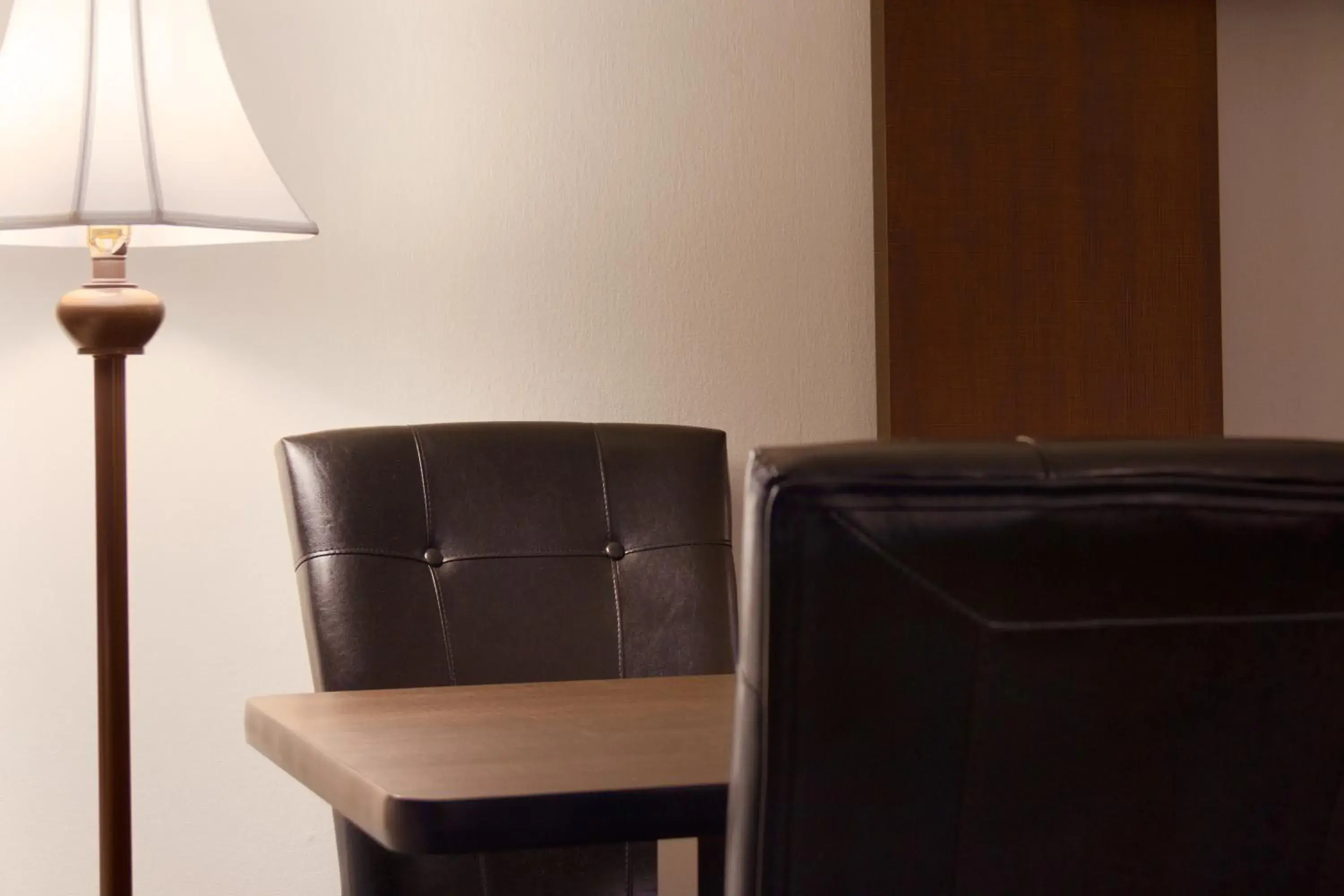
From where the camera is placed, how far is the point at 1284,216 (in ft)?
8.84

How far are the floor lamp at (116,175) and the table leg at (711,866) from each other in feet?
2.91

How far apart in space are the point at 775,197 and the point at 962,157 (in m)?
0.32

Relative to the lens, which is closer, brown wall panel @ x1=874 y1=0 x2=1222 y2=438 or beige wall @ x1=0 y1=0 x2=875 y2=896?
beige wall @ x1=0 y1=0 x2=875 y2=896

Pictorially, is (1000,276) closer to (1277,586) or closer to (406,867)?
(406,867)

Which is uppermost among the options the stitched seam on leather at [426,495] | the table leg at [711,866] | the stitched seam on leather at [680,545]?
the stitched seam on leather at [426,495]

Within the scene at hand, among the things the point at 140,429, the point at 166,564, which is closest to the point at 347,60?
the point at 140,429

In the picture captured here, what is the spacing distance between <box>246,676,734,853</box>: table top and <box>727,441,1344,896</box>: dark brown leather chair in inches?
8.3

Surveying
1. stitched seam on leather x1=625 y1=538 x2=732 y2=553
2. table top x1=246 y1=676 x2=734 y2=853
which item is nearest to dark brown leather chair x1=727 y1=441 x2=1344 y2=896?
table top x1=246 y1=676 x2=734 y2=853

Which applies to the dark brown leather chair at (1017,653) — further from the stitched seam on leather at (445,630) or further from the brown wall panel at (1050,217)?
the brown wall panel at (1050,217)

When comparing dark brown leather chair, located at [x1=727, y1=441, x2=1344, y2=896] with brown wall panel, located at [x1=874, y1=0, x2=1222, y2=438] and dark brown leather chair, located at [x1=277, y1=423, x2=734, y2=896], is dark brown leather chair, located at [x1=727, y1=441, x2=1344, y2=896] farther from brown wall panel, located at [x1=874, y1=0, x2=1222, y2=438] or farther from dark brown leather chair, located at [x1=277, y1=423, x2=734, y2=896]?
brown wall panel, located at [x1=874, y1=0, x2=1222, y2=438]

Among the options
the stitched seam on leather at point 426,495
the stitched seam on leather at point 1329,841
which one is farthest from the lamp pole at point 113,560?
the stitched seam on leather at point 1329,841

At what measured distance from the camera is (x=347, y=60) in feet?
7.27

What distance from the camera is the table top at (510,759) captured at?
92 cm

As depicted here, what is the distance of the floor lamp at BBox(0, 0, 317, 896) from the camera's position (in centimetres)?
163
